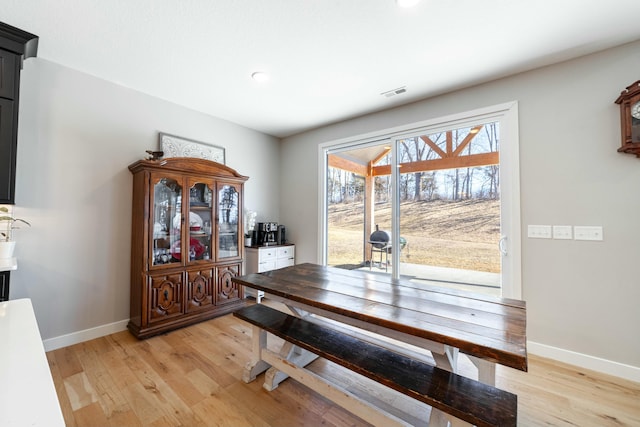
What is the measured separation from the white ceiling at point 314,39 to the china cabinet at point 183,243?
981 mm

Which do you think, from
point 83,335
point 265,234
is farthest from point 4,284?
point 265,234

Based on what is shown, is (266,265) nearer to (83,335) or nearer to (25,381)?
(83,335)

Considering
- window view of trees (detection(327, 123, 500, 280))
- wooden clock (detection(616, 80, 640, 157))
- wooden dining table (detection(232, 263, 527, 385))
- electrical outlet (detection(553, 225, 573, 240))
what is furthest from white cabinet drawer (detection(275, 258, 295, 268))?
wooden clock (detection(616, 80, 640, 157))

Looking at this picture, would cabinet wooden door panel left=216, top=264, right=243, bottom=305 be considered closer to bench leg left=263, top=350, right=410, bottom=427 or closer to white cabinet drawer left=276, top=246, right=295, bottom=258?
white cabinet drawer left=276, top=246, right=295, bottom=258

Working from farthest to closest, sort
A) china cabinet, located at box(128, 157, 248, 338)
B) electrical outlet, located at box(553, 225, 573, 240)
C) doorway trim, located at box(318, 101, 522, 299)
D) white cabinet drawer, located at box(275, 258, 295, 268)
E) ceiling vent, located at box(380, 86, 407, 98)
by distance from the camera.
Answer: white cabinet drawer, located at box(275, 258, 295, 268) < ceiling vent, located at box(380, 86, 407, 98) < china cabinet, located at box(128, 157, 248, 338) < doorway trim, located at box(318, 101, 522, 299) < electrical outlet, located at box(553, 225, 573, 240)

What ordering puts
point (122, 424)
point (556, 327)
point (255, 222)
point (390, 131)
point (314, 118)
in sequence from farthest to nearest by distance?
point (255, 222) → point (314, 118) → point (390, 131) → point (556, 327) → point (122, 424)

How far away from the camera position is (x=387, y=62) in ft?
7.53

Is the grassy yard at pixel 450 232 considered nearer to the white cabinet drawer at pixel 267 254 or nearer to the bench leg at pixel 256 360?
the white cabinet drawer at pixel 267 254

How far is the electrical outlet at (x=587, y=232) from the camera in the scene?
2110 mm

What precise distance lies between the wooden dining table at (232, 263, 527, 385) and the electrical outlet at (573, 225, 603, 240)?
1.23 meters

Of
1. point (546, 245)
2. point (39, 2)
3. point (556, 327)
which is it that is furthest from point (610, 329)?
point (39, 2)

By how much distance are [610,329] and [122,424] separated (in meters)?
3.52

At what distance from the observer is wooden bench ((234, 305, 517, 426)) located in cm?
110

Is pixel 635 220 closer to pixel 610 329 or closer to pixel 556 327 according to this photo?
pixel 610 329
